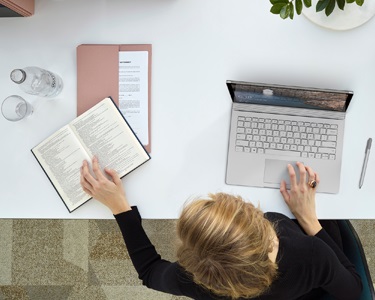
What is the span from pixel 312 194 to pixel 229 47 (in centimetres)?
43

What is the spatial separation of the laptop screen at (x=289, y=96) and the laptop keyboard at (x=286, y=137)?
0.05 m

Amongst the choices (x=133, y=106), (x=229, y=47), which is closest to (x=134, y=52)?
(x=133, y=106)

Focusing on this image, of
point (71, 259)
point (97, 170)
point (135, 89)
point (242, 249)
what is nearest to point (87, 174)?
point (97, 170)

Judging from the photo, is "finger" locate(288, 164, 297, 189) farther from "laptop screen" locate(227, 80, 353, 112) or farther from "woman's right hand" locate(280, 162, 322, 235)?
"laptop screen" locate(227, 80, 353, 112)

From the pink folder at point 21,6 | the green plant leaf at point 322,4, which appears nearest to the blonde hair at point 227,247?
the green plant leaf at point 322,4

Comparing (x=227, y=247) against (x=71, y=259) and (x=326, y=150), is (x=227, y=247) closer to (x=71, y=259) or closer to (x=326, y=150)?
(x=326, y=150)

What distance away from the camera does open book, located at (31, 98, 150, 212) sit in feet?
3.43

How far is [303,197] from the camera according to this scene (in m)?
1.01

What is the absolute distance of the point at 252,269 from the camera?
0.81 meters

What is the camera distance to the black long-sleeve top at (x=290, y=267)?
0.92 metres

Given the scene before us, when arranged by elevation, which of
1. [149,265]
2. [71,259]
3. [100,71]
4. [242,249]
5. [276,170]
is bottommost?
[71,259]

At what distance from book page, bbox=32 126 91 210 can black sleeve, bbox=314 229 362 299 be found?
597 mm

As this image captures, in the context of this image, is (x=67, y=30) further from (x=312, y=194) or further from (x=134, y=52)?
(x=312, y=194)

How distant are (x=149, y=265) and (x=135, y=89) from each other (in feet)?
1.56
